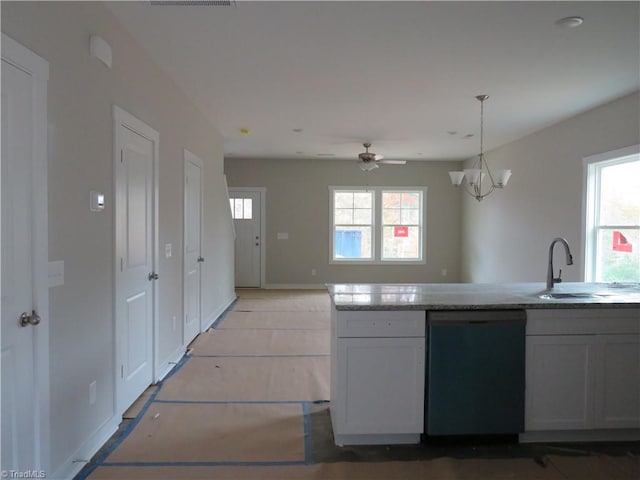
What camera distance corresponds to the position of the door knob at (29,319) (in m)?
1.68

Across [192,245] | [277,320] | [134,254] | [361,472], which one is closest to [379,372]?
[361,472]

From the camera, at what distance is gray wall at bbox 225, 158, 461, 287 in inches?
325

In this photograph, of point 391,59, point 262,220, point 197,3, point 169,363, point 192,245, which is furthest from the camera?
point 262,220

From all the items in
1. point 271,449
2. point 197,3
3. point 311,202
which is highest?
point 197,3

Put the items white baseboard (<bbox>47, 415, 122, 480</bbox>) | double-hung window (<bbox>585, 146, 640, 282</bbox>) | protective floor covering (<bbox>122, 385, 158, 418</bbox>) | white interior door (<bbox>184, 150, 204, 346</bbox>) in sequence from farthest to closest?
white interior door (<bbox>184, 150, 204, 346</bbox>), double-hung window (<bbox>585, 146, 640, 282</bbox>), protective floor covering (<bbox>122, 385, 158, 418</bbox>), white baseboard (<bbox>47, 415, 122, 480</bbox>)

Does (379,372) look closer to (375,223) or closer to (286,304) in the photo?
(286,304)

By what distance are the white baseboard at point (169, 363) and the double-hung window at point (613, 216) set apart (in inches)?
175

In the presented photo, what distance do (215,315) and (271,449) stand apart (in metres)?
3.31

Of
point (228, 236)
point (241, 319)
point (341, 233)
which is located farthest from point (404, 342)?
point (341, 233)

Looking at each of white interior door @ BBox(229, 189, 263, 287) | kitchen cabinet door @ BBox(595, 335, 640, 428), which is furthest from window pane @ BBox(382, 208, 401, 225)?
kitchen cabinet door @ BBox(595, 335, 640, 428)

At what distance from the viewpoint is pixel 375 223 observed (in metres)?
8.41

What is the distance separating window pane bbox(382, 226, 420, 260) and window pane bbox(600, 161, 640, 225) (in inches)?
168

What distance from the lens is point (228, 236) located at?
20.8 feet

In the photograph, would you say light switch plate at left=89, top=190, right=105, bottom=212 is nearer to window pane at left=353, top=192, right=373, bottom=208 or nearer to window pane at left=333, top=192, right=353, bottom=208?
window pane at left=333, top=192, right=353, bottom=208
